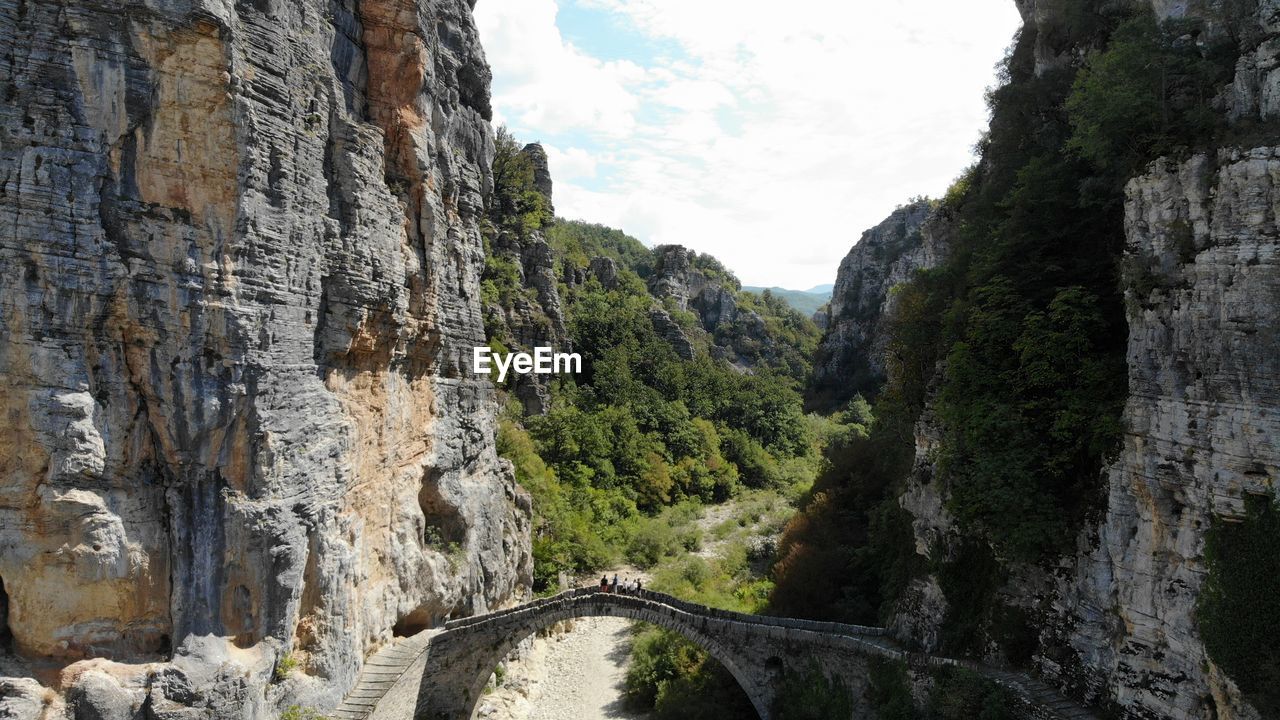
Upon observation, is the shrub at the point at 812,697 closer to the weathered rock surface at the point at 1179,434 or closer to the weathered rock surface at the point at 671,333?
the weathered rock surface at the point at 1179,434

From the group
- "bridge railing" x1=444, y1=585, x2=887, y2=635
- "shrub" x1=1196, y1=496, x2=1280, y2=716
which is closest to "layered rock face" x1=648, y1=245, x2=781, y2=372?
"bridge railing" x1=444, y1=585, x2=887, y2=635

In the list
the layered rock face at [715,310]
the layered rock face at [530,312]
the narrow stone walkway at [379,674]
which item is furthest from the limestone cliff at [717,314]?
the narrow stone walkway at [379,674]

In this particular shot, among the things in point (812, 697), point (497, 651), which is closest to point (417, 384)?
point (497, 651)

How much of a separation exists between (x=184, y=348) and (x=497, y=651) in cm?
1263

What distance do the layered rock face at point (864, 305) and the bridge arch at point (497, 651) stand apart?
129ft

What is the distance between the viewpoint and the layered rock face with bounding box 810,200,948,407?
2259 inches

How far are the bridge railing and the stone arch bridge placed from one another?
30 millimetres

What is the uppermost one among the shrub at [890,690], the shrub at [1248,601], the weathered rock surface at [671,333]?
the weathered rock surface at [671,333]

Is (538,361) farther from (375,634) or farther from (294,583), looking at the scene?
(294,583)

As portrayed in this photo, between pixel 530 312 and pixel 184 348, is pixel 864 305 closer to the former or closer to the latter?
pixel 530 312

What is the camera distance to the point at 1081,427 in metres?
13.7

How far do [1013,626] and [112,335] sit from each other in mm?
18976

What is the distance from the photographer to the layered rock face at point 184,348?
36.8 feet

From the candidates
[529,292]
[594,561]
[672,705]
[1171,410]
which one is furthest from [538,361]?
[1171,410]
